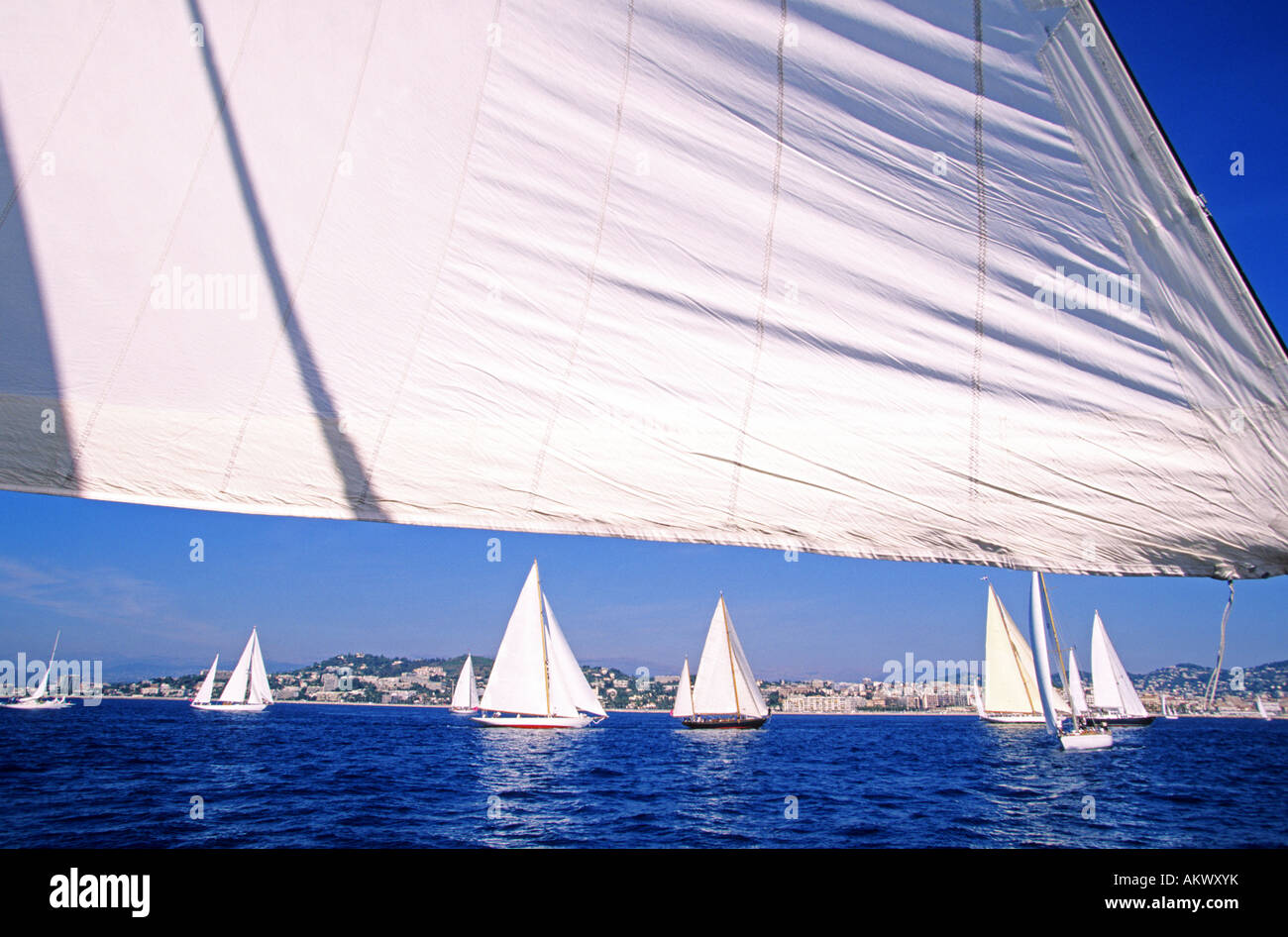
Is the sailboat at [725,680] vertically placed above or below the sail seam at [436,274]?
below

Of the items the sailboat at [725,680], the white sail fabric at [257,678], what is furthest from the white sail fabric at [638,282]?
the white sail fabric at [257,678]

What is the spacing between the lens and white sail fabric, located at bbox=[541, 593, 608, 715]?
189 feet

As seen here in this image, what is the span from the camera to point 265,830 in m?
19.8

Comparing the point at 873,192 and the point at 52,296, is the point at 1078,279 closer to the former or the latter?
the point at 873,192

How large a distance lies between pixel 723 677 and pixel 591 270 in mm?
63677

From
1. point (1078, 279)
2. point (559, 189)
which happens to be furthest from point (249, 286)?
point (1078, 279)

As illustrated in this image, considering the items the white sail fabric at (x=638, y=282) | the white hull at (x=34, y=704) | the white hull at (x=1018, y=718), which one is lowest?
the white hull at (x=34, y=704)

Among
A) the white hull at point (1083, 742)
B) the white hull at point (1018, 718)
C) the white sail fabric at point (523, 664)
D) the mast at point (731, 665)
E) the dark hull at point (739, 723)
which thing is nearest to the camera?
the white hull at point (1083, 742)

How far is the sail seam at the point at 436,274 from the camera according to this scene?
2.33 metres

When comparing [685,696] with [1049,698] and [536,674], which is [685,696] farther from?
[1049,698]

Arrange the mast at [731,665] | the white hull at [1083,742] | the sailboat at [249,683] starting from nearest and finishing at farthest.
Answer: the white hull at [1083,742] < the mast at [731,665] < the sailboat at [249,683]

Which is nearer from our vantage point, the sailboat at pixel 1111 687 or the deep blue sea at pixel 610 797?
the deep blue sea at pixel 610 797

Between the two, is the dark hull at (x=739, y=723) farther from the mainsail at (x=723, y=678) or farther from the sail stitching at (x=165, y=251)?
the sail stitching at (x=165, y=251)

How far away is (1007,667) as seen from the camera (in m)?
62.7
